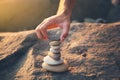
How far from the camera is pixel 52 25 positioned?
2508 millimetres

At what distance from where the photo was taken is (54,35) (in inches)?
129

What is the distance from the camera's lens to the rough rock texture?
8.83ft

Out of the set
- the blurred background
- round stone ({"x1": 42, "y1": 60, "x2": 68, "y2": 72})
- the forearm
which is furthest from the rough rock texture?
the blurred background

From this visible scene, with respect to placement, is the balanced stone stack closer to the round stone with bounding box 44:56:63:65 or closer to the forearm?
the round stone with bounding box 44:56:63:65

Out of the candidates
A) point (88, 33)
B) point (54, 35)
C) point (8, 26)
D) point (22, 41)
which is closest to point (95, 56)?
point (88, 33)

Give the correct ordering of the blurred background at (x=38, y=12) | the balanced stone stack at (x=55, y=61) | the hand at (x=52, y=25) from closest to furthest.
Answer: the hand at (x=52, y=25), the balanced stone stack at (x=55, y=61), the blurred background at (x=38, y=12)

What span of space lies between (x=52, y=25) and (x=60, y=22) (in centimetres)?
8

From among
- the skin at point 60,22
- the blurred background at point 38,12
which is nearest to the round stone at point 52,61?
the skin at point 60,22

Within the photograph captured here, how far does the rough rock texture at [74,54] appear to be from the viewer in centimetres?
269

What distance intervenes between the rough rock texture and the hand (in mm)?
453

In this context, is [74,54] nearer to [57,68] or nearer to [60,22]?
[57,68]

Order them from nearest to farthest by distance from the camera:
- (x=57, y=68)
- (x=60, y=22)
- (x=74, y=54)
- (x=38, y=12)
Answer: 1. (x=60, y=22)
2. (x=57, y=68)
3. (x=74, y=54)
4. (x=38, y=12)

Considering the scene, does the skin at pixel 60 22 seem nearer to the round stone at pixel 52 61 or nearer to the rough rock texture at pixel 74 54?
the round stone at pixel 52 61

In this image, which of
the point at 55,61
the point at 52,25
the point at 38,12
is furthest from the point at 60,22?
the point at 38,12
